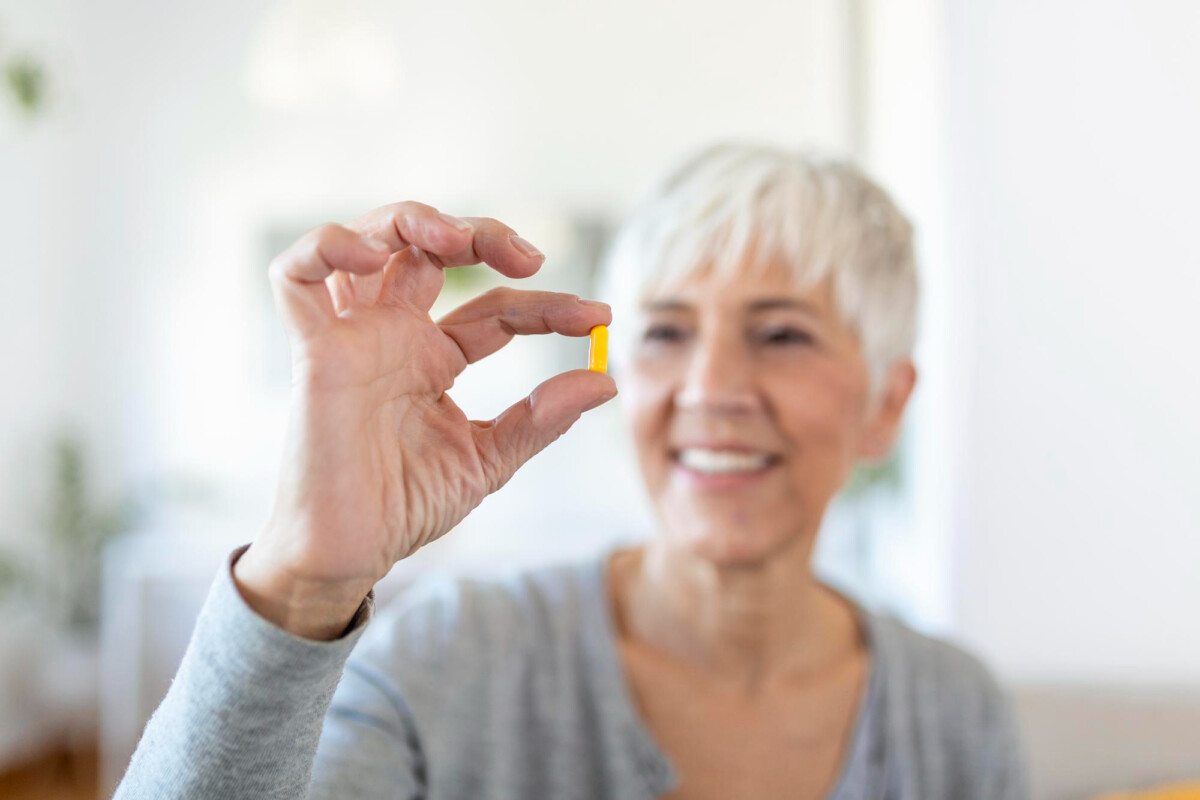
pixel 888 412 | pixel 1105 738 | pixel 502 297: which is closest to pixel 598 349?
pixel 502 297

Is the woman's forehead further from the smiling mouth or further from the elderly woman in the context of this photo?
the smiling mouth

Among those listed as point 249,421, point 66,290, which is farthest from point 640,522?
point 66,290

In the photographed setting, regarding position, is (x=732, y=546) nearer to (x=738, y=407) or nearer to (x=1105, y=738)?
(x=738, y=407)

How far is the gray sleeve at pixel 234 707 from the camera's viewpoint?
0.57 m

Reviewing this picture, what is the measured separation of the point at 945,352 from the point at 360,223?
63.6 inches

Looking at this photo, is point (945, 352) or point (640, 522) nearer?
point (945, 352)

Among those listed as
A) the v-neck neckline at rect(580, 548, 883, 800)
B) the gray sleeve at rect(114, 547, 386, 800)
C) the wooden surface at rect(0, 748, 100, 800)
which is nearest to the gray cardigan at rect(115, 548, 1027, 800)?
the v-neck neckline at rect(580, 548, 883, 800)

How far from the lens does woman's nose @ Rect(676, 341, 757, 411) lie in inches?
42.4

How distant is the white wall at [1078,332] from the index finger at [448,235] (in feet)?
4.45

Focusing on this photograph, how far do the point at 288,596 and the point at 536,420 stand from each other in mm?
210

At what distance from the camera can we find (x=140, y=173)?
428 cm

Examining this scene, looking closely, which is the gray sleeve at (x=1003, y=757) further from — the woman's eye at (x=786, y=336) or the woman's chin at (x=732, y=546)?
the woman's eye at (x=786, y=336)

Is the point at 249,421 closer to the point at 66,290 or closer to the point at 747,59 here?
the point at 66,290

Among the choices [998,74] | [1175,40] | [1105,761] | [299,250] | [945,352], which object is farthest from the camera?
[945,352]
